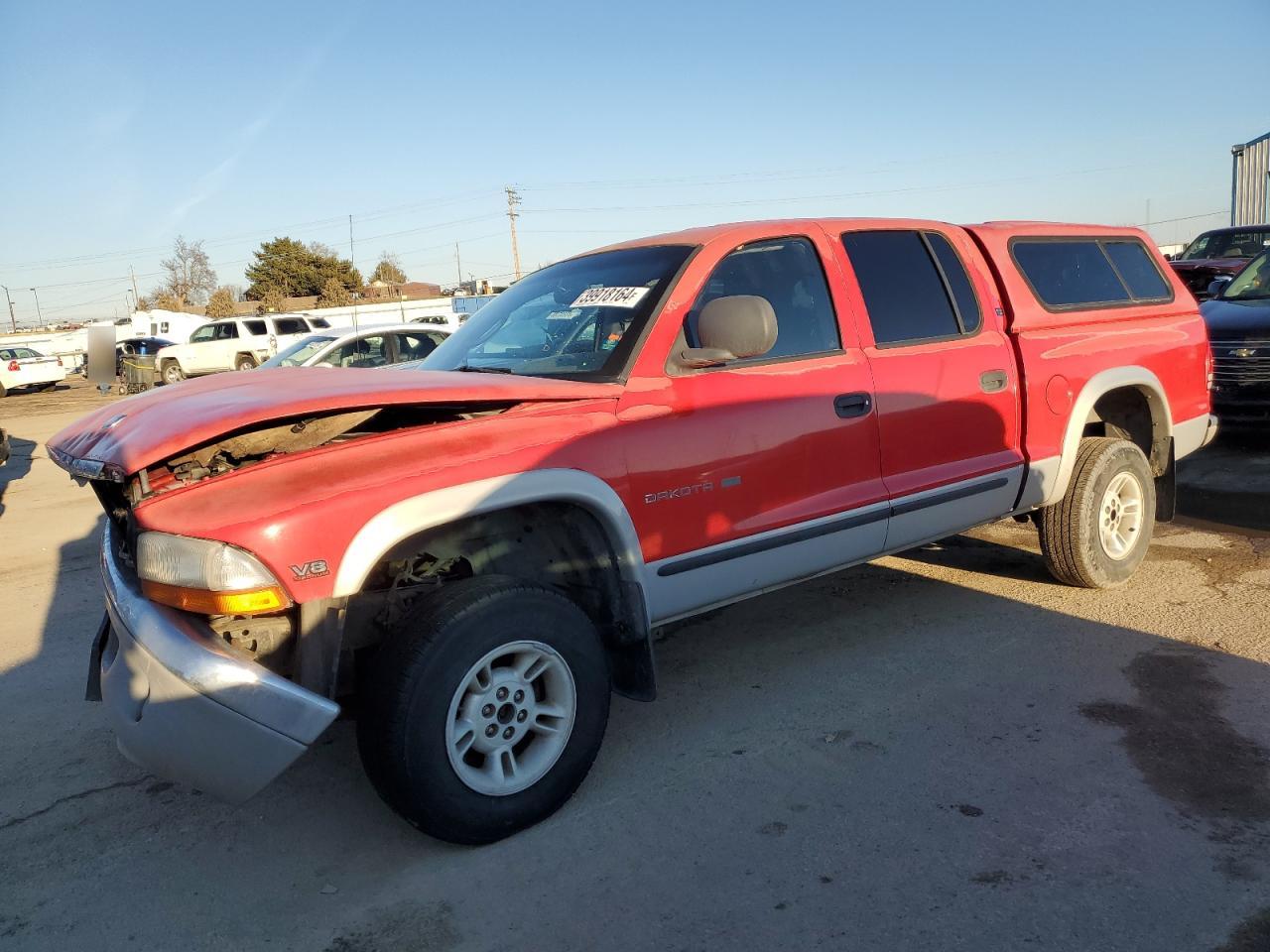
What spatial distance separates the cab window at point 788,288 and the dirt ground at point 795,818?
1.48m

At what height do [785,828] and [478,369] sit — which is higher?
[478,369]

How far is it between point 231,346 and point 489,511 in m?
25.4

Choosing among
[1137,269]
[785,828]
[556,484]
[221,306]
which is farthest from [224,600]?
[221,306]

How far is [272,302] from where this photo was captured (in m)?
54.4

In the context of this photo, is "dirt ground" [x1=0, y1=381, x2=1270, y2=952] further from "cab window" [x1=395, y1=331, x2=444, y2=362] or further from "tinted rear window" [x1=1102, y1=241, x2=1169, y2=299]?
"cab window" [x1=395, y1=331, x2=444, y2=362]

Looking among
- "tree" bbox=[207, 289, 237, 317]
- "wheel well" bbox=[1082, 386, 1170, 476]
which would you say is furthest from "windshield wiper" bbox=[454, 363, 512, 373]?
"tree" bbox=[207, 289, 237, 317]

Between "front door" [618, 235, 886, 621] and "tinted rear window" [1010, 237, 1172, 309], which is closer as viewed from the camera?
"front door" [618, 235, 886, 621]

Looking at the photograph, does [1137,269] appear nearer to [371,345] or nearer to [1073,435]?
[1073,435]

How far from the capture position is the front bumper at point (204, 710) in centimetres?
249

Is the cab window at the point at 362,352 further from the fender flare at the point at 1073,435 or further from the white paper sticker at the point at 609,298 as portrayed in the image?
the fender flare at the point at 1073,435

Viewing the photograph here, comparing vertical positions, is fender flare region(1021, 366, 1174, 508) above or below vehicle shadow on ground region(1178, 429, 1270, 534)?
above

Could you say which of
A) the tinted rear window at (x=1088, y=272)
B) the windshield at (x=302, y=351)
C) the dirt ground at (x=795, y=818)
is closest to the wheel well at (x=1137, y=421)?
the tinted rear window at (x=1088, y=272)

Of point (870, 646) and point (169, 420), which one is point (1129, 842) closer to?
point (870, 646)

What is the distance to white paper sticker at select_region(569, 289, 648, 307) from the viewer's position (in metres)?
3.58
